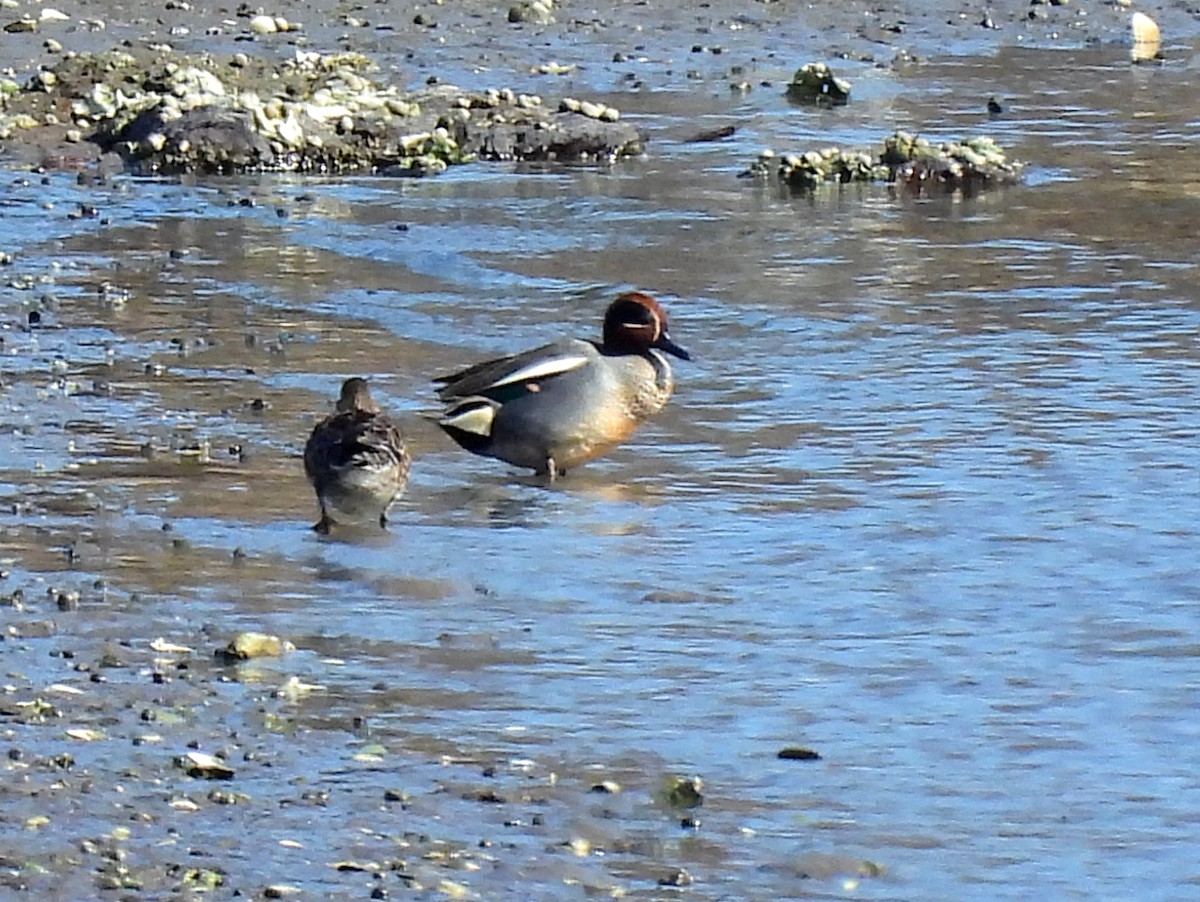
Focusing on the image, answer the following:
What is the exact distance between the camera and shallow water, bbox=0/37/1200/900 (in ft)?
17.3

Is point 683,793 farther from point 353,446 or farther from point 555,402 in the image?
point 555,402

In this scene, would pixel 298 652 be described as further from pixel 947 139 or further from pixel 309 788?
pixel 947 139

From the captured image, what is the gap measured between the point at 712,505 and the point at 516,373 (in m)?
0.91

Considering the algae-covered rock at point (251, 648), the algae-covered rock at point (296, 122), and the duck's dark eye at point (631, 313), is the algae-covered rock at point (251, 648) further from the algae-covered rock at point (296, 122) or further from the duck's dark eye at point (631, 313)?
the algae-covered rock at point (296, 122)

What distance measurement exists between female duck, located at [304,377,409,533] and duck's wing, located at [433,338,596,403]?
637mm

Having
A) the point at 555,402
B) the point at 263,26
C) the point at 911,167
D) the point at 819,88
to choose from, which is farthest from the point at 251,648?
the point at 263,26

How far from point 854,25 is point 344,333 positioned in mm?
8772

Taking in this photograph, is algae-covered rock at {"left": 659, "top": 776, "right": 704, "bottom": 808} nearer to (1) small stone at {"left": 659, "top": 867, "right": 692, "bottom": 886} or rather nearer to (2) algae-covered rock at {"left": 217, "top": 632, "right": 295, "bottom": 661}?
(1) small stone at {"left": 659, "top": 867, "right": 692, "bottom": 886}

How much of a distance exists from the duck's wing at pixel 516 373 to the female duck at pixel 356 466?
0.64m

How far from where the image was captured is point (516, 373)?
27.0 feet

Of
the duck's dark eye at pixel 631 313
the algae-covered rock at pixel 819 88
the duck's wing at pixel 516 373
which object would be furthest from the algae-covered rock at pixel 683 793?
the algae-covered rock at pixel 819 88

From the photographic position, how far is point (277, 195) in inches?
498

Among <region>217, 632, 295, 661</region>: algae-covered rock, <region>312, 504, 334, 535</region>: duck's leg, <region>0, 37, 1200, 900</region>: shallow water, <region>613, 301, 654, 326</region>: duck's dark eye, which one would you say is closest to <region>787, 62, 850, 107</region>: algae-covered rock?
<region>0, 37, 1200, 900</region>: shallow water

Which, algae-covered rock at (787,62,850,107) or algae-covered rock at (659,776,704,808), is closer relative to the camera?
algae-covered rock at (659,776,704,808)
